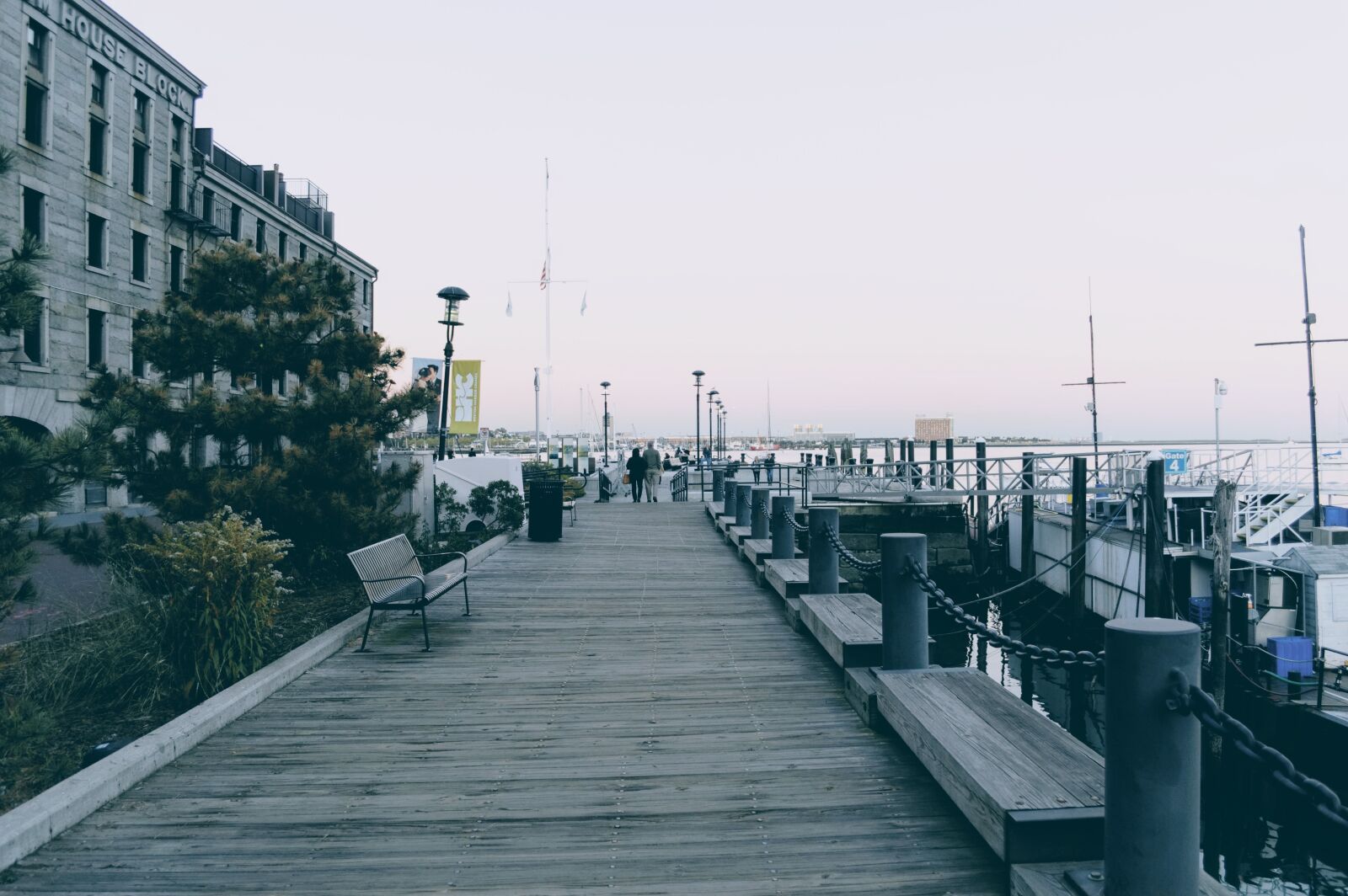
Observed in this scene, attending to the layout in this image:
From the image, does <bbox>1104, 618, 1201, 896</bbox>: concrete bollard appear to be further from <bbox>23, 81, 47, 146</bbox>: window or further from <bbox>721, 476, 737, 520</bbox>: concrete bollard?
<bbox>23, 81, 47, 146</bbox>: window

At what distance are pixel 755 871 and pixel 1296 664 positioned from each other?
15889mm

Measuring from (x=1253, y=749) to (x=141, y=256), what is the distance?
3787 centimetres

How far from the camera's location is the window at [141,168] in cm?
3178

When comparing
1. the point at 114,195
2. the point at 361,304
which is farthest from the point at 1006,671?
the point at 361,304

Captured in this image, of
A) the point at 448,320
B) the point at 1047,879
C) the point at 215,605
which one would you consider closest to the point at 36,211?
the point at 448,320

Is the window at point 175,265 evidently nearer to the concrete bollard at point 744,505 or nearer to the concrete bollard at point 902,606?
the concrete bollard at point 744,505

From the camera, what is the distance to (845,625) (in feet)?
21.4

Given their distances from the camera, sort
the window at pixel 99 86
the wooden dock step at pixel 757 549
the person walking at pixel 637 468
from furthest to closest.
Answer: the window at pixel 99 86 < the person walking at pixel 637 468 < the wooden dock step at pixel 757 549

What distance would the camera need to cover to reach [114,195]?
98.8ft

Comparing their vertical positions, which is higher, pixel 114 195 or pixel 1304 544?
pixel 114 195

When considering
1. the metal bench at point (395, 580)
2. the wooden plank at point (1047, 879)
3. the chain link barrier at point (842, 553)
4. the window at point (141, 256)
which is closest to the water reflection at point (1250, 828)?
the chain link barrier at point (842, 553)

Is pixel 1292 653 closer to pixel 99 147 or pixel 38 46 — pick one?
pixel 38 46

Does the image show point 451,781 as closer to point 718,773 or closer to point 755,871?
point 718,773

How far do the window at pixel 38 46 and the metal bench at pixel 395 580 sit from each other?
27.4 meters
